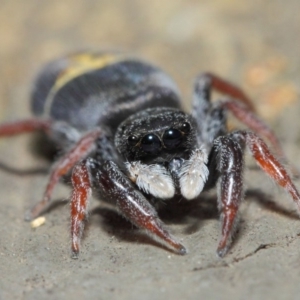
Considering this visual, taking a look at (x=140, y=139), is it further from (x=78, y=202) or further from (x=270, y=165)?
(x=270, y=165)

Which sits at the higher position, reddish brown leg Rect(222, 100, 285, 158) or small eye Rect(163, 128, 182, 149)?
small eye Rect(163, 128, 182, 149)

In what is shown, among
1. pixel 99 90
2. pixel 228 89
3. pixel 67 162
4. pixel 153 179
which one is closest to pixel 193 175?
pixel 153 179

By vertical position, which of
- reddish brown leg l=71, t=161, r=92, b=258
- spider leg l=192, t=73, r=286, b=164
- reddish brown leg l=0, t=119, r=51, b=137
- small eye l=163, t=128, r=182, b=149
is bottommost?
reddish brown leg l=0, t=119, r=51, b=137

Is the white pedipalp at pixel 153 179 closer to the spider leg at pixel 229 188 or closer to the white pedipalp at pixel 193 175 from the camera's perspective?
the white pedipalp at pixel 193 175

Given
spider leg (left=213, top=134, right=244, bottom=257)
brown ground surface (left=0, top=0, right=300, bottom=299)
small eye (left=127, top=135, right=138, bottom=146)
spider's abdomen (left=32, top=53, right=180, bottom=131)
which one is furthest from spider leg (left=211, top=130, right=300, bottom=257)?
spider's abdomen (left=32, top=53, right=180, bottom=131)

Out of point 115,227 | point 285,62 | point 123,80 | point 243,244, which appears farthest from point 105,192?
point 285,62

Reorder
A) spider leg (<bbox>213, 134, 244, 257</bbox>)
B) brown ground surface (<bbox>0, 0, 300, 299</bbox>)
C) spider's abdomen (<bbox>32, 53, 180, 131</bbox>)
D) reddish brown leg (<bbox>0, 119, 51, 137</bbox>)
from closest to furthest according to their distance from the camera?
brown ground surface (<bbox>0, 0, 300, 299</bbox>)
spider leg (<bbox>213, 134, 244, 257</bbox>)
spider's abdomen (<bbox>32, 53, 180, 131</bbox>)
reddish brown leg (<bbox>0, 119, 51, 137</bbox>)

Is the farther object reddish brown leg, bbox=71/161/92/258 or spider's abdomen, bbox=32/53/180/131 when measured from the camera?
spider's abdomen, bbox=32/53/180/131

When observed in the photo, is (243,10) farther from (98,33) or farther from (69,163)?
(69,163)

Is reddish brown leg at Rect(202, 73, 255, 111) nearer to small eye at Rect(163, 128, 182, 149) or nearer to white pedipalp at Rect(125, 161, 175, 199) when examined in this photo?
small eye at Rect(163, 128, 182, 149)
